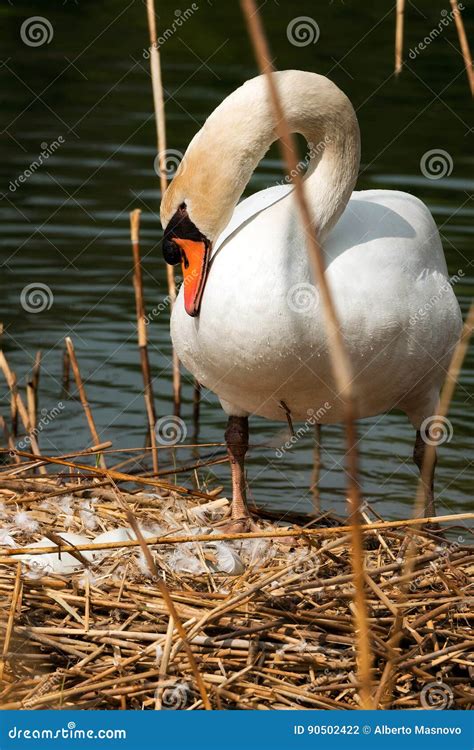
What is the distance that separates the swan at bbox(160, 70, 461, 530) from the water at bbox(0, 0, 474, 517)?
203 cm

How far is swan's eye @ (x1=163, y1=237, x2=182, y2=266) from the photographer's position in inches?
200

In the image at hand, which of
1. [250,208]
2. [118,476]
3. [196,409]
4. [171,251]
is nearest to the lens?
[171,251]

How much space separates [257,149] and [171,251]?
0.52 metres

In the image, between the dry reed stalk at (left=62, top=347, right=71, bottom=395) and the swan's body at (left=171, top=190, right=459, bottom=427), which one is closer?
the swan's body at (left=171, top=190, right=459, bottom=427)

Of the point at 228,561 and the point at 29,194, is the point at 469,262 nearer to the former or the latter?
the point at 29,194

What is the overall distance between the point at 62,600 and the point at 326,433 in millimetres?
4109

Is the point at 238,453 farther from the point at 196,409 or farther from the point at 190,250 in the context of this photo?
the point at 196,409

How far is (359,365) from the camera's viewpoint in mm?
5090

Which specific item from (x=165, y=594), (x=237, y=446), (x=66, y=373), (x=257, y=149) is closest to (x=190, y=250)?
(x=257, y=149)

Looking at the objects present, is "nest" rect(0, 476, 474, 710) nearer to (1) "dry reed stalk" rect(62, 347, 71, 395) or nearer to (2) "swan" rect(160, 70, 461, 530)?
(2) "swan" rect(160, 70, 461, 530)

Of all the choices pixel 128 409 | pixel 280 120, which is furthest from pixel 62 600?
pixel 128 409

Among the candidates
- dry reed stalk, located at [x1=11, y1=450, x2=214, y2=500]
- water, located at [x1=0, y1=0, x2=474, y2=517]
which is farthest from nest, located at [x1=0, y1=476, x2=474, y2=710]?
water, located at [x1=0, y1=0, x2=474, y2=517]

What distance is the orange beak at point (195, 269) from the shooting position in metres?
5.10

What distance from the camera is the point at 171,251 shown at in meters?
5.12
